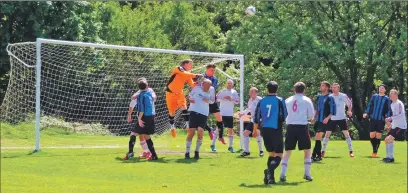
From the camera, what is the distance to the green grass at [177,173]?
1351 cm

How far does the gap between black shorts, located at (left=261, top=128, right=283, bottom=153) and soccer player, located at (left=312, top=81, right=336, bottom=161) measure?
4882 mm

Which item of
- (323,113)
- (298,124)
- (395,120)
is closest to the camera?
(298,124)

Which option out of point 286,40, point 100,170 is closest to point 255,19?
point 286,40

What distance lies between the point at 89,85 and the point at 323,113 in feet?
32.5

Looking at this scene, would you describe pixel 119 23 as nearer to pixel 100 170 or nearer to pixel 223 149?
pixel 223 149

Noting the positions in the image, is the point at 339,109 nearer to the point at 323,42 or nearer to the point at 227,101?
the point at 227,101

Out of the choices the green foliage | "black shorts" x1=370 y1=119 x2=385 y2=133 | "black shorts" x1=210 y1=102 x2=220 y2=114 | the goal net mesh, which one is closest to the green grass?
"black shorts" x1=370 y1=119 x2=385 y2=133

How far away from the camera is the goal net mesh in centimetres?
2331

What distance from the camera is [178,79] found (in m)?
20.4

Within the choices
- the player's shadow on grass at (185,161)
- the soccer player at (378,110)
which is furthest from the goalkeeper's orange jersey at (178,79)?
the soccer player at (378,110)

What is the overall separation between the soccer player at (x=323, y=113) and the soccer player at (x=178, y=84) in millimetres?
3052

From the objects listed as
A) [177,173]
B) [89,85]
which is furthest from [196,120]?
[89,85]

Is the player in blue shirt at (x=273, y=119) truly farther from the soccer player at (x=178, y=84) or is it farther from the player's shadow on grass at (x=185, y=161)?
the soccer player at (x=178, y=84)

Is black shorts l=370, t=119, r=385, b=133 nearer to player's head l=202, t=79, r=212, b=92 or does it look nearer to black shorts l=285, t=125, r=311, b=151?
player's head l=202, t=79, r=212, b=92
